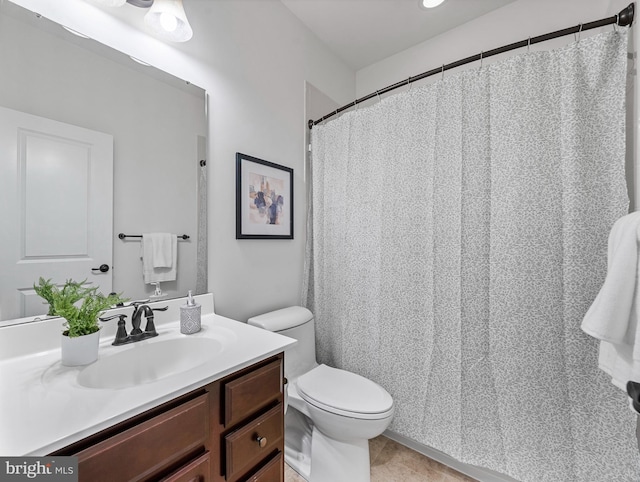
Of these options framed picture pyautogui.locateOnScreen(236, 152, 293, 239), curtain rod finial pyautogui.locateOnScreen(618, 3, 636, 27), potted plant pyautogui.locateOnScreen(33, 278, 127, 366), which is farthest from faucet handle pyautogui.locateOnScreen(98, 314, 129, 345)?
curtain rod finial pyautogui.locateOnScreen(618, 3, 636, 27)

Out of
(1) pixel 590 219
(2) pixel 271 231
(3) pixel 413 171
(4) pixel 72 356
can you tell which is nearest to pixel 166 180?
(2) pixel 271 231

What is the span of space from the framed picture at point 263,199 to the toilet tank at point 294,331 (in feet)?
1.52

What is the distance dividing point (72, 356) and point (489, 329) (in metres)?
1.58

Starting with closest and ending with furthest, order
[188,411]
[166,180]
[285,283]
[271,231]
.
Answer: [188,411], [166,180], [271,231], [285,283]

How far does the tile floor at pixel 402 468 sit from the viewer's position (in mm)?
1409

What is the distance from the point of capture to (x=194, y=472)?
2.39ft

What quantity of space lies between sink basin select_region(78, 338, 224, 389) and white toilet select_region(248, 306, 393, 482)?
39 centimetres

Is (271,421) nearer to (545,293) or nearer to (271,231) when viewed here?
(271,231)

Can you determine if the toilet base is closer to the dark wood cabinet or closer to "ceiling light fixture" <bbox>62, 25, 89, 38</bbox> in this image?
the dark wood cabinet

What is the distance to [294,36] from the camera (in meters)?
1.81

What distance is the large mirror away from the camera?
33.8 inches

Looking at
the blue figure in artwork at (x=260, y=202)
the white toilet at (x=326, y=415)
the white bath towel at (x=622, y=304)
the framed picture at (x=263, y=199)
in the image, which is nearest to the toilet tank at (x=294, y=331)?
the white toilet at (x=326, y=415)

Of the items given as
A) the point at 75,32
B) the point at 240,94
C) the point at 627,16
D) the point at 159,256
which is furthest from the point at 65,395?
the point at 627,16

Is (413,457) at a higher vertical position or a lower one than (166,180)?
lower
